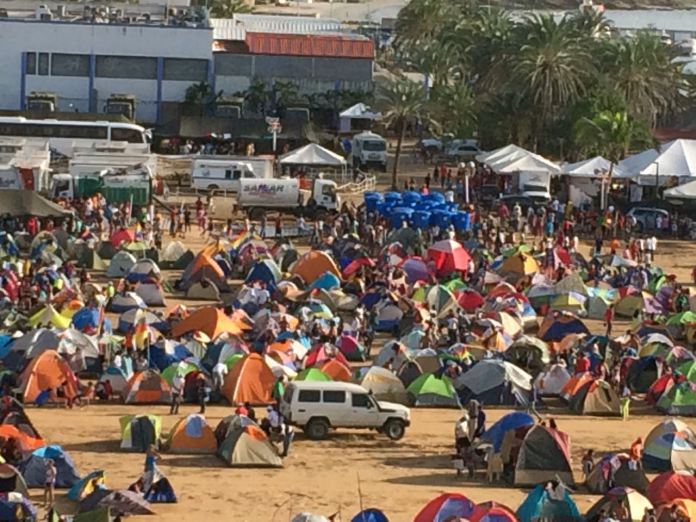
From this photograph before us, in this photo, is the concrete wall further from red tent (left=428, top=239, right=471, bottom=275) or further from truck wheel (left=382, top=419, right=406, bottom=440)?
truck wheel (left=382, top=419, right=406, bottom=440)

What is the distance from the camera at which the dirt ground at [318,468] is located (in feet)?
82.4

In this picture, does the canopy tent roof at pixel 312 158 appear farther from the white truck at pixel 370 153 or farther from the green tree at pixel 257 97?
the green tree at pixel 257 97

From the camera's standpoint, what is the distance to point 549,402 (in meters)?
32.2

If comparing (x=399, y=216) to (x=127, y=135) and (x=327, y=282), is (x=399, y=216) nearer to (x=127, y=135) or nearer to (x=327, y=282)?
(x=327, y=282)

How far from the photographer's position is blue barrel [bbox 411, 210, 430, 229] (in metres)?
49.7

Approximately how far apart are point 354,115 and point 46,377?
149 ft

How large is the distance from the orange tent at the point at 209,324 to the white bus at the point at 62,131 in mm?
29734

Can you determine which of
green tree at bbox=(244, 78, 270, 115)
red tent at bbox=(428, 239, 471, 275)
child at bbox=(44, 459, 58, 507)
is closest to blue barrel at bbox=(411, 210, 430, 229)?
red tent at bbox=(428, 239, 471, 275)

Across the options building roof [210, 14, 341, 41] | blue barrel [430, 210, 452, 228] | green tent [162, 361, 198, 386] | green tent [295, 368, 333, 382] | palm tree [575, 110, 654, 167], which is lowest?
green tent [162, 361, 198, 386]

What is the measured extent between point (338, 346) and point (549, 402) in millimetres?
4985

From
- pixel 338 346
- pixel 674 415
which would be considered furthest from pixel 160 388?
pixel 674 415

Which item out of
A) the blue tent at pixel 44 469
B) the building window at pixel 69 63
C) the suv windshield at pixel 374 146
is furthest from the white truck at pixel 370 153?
the blue tent at pixel 44 469

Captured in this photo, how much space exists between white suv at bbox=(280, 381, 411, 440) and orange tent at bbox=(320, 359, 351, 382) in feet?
7.98

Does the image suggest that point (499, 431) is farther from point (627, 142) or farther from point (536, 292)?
point (627, 142)
